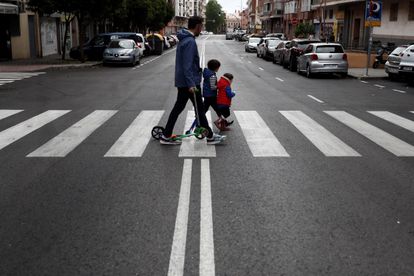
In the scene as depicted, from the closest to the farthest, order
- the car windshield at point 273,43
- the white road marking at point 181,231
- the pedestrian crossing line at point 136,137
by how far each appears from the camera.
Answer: the white road marking at point 181,231
the pedestrian crossing line at point 136,137
the car windshield at point 273,43

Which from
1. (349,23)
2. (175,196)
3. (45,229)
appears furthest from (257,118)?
(349,23)

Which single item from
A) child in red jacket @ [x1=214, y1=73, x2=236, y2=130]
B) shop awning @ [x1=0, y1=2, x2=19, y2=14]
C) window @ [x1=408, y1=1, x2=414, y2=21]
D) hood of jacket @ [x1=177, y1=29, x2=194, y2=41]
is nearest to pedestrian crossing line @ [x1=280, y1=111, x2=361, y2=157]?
child in red jacket @ [x1=214, y1=73, x2=236, y2=130]

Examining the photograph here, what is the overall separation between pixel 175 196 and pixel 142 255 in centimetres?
148

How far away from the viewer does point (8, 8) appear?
27.9 metres

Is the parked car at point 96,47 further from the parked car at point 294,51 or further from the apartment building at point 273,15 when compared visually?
the apartment building at point 273,15

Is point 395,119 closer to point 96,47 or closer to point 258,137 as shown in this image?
point 258,137

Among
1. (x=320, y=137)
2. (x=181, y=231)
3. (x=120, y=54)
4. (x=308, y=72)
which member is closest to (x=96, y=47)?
(x=120, y=54)

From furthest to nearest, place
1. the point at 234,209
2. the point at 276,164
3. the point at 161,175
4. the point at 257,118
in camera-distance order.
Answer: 1. the point at 257,118
2. the point at 276,164
3. the point at 161,175
4. the point at 234,209

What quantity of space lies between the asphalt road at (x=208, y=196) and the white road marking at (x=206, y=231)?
0.01 meters

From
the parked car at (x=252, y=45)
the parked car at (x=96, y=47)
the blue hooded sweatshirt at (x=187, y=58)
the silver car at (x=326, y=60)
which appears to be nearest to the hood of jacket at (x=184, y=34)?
the blue hooded sweatshirt at (x=187, y=58)

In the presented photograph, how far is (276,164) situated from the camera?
678 cm

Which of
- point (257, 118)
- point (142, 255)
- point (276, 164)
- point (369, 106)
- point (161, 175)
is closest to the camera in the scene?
point (142, 255)

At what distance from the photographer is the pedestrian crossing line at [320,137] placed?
7512mm

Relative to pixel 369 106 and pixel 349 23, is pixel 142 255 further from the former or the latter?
pixel 349 23
